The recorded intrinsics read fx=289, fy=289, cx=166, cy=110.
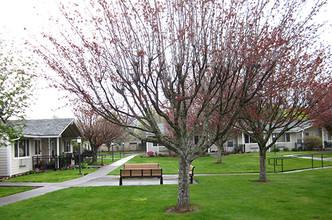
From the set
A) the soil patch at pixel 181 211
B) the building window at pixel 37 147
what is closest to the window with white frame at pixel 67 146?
the building window at pixel 37 147

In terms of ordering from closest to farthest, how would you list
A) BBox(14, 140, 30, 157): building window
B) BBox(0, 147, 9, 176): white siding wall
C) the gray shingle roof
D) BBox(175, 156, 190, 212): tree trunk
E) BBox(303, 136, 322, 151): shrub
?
BBox(175, 156, 190, 212): tree trunk → BBox(0, 147, 9, 176): white siding wall → BBox(14, 140, 30, 157): building window → the gray shingle roof → BBox(303, 136, 322, 151): shrub

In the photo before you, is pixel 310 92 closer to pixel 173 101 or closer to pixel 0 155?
pixel 173 101

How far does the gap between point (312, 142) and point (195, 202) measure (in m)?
34.1

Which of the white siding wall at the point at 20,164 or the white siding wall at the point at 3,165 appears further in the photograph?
the white siding wall at the point at 20,164

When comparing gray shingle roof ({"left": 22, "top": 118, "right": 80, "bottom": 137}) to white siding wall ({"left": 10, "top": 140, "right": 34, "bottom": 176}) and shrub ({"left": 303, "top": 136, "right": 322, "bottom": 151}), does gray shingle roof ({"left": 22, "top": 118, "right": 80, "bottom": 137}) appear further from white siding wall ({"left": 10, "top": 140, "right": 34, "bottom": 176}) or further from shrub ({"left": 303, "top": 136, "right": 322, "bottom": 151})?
shrub ({"left": 303, "top": 136, "right": 322, "bottom": 151})

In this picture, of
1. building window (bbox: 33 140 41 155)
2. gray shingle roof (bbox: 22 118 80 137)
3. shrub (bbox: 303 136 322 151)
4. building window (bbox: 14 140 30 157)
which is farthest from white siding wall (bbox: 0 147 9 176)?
shrub (bbox: 303 136 322 151)

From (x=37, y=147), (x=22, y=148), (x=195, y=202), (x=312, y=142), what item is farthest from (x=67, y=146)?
(x=312, y=142)

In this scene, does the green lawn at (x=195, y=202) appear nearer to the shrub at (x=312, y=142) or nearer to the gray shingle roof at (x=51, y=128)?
the gray shingle roof at (x=51, y=128)

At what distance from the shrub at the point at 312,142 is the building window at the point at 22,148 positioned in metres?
33.7

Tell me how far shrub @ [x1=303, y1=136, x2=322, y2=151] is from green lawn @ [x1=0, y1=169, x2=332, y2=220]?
2797cm

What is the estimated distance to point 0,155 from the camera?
19344 mm

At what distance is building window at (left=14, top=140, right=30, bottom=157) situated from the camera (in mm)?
20722

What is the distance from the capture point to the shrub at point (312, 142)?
38.2 meters

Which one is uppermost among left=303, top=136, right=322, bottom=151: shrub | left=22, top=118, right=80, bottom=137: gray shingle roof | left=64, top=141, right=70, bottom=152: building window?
left=22, top=118, right=80, bottom=137: gray shingle roof
